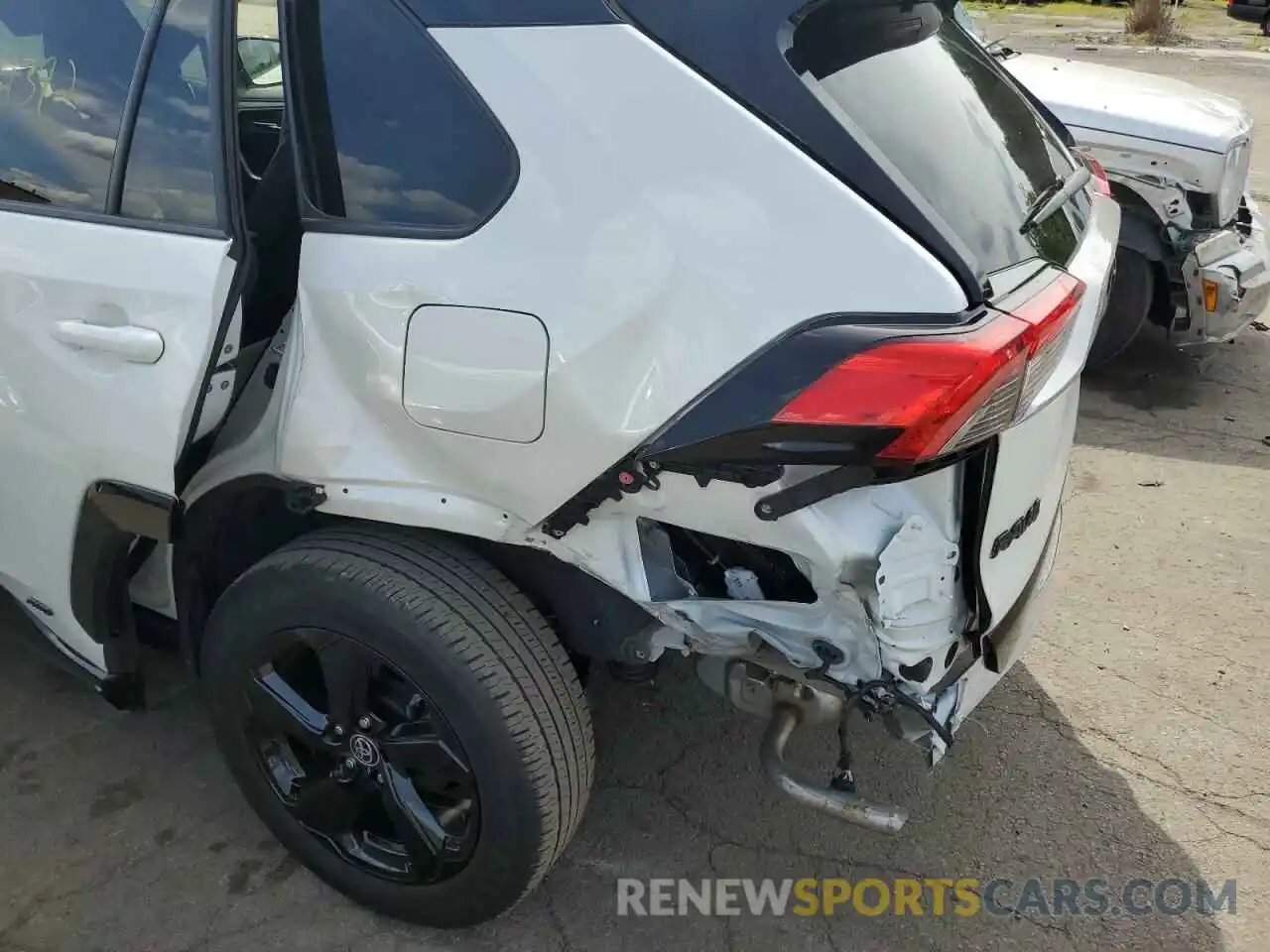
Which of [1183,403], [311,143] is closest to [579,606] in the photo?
[311,143]

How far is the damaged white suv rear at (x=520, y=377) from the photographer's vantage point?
162 centimetres

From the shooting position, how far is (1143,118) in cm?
470

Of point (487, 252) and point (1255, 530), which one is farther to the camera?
point (1255, 530)

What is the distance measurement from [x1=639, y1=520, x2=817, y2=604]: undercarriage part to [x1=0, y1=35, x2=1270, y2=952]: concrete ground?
83 centimetres

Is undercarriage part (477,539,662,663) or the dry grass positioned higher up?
undercarriage part (477,539,662,663)

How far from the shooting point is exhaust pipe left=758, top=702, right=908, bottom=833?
1961mm

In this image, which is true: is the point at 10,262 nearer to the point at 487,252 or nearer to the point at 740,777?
the point at 487,252

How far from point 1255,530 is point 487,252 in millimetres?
3296

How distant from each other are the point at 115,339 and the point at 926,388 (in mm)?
1508

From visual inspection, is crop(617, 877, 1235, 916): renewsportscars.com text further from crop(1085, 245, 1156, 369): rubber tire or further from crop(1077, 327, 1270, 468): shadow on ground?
crop(1085, 245, 1156, 369): rubber tire

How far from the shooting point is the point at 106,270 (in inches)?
81.1

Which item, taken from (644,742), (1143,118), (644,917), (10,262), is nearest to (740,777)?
(644,742)

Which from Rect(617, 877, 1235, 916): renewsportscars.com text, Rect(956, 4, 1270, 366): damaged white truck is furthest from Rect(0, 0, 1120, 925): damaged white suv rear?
Rect(956, 4, 1270, 366): damaged white truck

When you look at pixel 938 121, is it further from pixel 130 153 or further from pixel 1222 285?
pixel 1222 285
